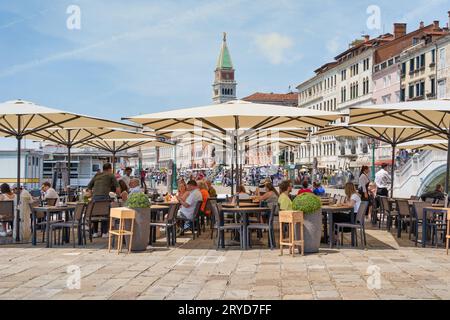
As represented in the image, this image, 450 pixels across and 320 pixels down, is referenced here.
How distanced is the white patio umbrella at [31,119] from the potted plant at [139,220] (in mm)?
1974

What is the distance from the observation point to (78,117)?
492 inches

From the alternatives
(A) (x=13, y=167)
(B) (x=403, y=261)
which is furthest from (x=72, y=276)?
(A) (x=13, y=167)

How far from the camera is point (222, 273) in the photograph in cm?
902

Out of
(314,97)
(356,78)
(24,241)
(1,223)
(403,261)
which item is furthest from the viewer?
(314,97)

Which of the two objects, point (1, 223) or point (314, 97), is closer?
point (1, 223)

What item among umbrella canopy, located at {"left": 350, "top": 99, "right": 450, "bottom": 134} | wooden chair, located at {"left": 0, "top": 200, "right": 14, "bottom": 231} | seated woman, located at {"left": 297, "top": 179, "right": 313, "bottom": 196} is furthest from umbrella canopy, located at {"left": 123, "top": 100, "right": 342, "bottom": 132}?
wooden chair, located at {"left": 0, "top": 200, "right": 14, "bottom": 231}

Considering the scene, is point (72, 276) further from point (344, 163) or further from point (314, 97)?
point (314, 97)

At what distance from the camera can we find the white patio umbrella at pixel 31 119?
11.9 metres

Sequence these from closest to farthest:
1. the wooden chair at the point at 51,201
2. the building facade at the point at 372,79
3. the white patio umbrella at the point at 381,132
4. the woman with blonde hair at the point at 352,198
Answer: the woman with blonde hair at the point at 352,198 < the wooden chair at the point at 51,201 < the white patio umbrella at the point at 381,132 < the building facade at the point at 372,79

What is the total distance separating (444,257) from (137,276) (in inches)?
197

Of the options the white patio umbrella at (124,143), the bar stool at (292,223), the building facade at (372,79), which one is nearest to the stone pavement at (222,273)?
the bar stool at (292,223)

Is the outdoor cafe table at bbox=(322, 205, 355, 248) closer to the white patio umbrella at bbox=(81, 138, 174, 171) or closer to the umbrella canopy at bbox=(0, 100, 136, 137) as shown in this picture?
the umbrella canopy at bbox=(0, 100, 136, 137)

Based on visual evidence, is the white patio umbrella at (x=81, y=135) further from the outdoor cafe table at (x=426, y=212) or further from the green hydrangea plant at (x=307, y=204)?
the outdoor cafe table at (x=426, y=212)
